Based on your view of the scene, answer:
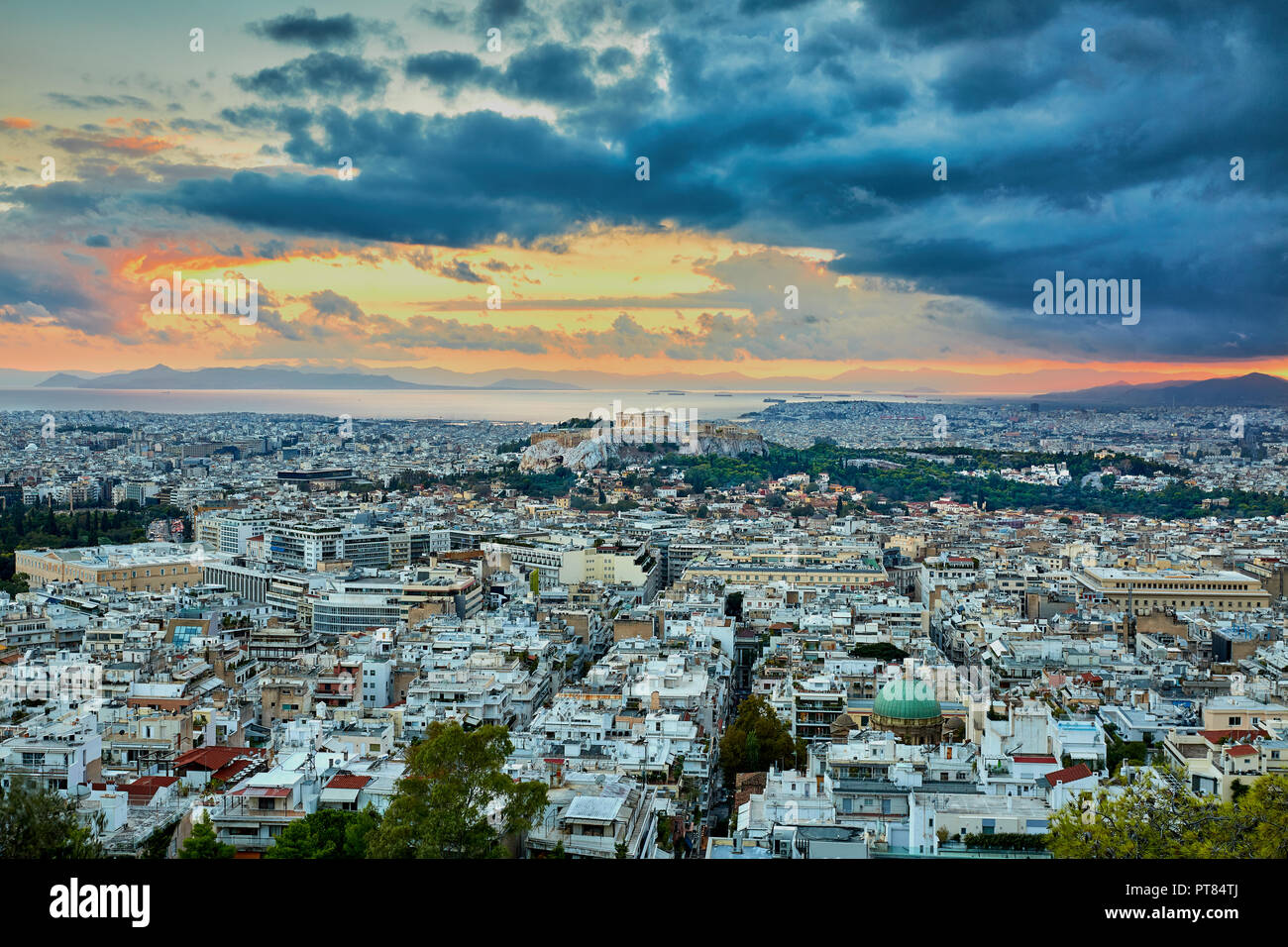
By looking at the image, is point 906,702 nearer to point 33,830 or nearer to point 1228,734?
point 1228,734

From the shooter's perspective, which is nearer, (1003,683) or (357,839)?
(357,839)

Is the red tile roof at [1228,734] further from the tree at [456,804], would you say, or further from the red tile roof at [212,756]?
the red tile roof at [212,756]

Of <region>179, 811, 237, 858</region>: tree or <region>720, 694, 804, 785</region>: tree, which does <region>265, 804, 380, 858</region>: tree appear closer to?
<region>179, 811, 237, 858</region>: tree

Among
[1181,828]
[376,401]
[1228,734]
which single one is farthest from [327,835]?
[376,401]

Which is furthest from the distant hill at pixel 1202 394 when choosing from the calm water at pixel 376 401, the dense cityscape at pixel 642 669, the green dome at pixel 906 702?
the green dome at pixel 906 702
